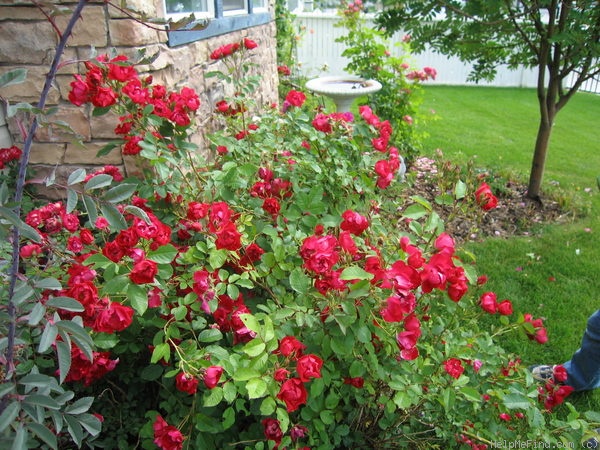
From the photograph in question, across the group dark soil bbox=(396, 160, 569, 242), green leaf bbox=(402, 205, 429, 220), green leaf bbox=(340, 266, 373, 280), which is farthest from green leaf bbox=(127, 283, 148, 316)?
dark soil bbox=(396, 160, 569, 242)

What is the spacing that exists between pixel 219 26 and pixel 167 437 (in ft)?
9.30

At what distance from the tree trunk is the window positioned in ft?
8.70

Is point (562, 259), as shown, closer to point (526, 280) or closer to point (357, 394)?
point (526, 280)

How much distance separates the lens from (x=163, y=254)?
3.81 feet

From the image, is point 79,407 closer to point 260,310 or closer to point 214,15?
point 260,310

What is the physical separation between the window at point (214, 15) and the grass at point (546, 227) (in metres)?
2.21

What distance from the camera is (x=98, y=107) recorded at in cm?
150

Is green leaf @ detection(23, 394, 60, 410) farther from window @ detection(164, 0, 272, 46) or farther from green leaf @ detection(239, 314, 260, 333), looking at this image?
window @ detection(164, 0, 272, 46)

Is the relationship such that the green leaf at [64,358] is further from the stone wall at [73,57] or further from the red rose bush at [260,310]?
the stone wall at [73,57]

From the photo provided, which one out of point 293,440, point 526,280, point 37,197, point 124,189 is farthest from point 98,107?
point 526,280

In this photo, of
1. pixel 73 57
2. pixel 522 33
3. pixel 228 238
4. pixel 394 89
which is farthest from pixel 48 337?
pixel 394 89

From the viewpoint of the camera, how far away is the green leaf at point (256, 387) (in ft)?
3.19

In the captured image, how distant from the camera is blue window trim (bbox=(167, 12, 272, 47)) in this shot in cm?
252

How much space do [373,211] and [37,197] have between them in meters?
1.93
